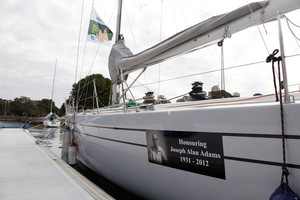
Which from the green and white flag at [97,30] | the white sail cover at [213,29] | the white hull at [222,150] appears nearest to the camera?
the white hull at [222,150]

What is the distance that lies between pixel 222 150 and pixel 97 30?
278 inches

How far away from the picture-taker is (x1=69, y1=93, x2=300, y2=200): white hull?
2.11m

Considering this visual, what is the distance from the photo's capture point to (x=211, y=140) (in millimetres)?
2564

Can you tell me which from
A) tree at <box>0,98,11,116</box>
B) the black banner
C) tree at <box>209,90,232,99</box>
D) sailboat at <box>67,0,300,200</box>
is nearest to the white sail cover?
sailboat at <box>67,0,300,200</box>

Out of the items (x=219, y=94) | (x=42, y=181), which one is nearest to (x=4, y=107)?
(x=42, y=181)

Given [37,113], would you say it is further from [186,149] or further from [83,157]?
[186,149]

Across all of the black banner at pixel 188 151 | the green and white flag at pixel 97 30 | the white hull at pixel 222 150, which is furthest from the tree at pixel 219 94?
the green and white flag at pixel 97 30

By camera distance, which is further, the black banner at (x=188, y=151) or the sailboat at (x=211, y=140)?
the black banner at (x=188, y=151)

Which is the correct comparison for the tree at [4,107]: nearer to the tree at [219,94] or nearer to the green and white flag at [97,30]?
the green and white flag at [97,30]

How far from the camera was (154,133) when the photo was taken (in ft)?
10.8

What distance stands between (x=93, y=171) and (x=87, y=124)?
1.21m

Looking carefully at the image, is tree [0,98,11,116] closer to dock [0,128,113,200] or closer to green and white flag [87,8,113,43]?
green and white flag [87,8,113,43]

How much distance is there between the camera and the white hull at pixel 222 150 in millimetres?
2109

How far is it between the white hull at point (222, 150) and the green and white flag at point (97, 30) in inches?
200
